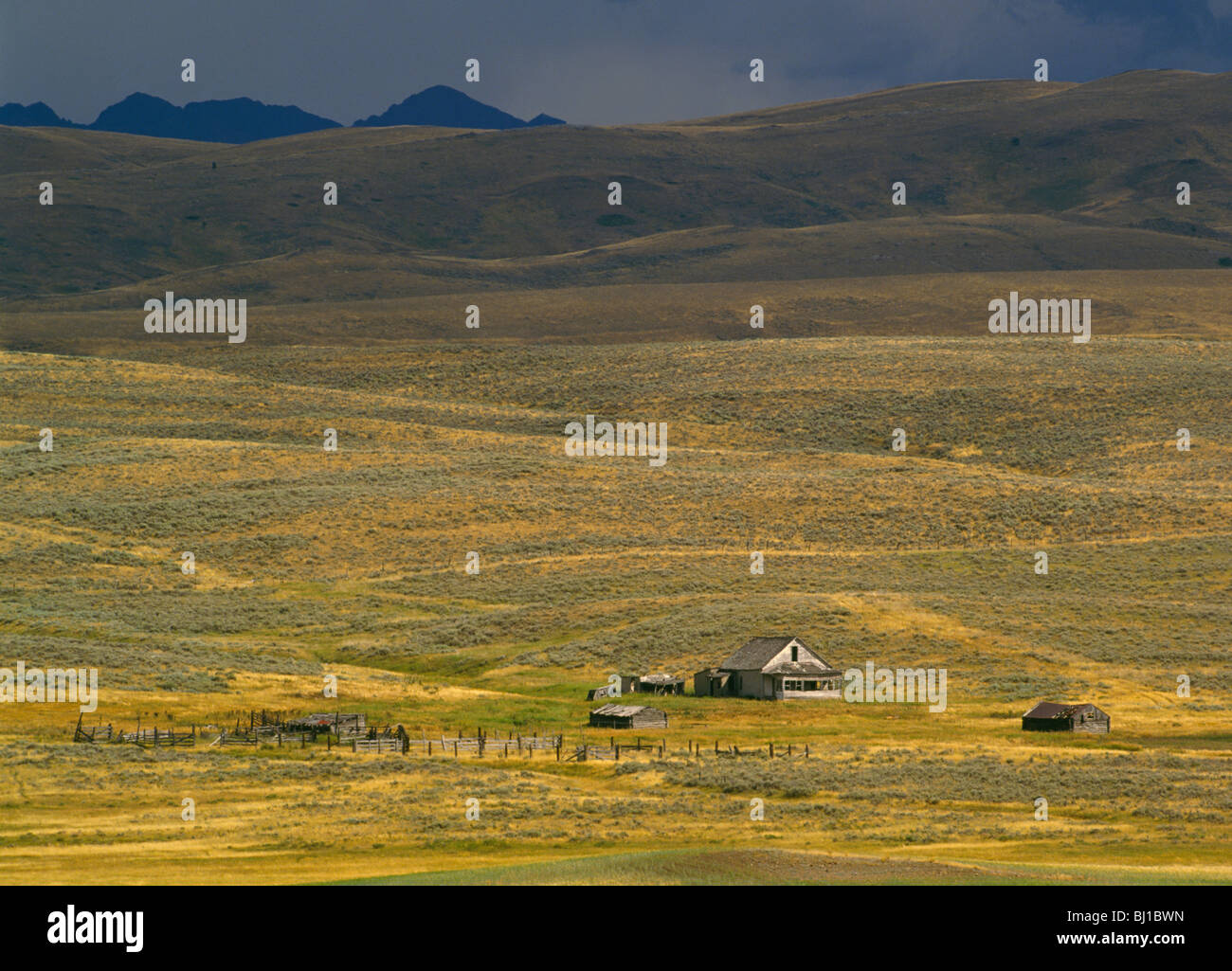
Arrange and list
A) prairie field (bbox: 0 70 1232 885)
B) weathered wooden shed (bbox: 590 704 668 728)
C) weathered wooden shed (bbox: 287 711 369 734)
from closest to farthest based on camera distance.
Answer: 1. prairie field (bbox: 0 70 1232 885)
2. weathered wooden shed (bbox: 287 711 369 734)
3. weathered wooden shed (bbox: 590 704 668 728)

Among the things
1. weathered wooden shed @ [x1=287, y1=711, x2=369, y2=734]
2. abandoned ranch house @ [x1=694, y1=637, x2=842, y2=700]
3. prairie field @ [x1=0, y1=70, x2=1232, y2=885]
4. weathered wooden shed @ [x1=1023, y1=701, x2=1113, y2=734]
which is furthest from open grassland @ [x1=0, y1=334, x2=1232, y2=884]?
weathered wooden shed @ [x1=287, y1=711, x2=369, y2=734]

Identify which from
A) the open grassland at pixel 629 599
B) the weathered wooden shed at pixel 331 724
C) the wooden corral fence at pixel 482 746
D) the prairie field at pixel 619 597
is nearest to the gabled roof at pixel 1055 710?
the prairie field at pixel 619 597

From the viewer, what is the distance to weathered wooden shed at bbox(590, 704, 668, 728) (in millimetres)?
45156

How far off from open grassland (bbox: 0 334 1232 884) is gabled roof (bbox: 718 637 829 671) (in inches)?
72.4

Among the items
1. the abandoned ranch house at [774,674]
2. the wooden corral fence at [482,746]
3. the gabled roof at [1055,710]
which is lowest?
the wooden corral fence at [482,746]

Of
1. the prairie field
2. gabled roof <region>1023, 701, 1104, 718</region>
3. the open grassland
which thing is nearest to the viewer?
the open grassland

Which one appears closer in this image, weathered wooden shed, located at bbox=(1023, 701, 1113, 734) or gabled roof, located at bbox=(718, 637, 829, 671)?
weathered wooden shed, located at bbox=(1023, 701, 1113, 734)

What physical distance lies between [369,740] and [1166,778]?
18.7 m

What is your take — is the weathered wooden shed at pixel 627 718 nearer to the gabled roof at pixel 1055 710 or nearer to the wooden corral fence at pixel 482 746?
the wooden corral fence at pixel 482 746

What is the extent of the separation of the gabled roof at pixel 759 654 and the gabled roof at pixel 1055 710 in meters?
9.77

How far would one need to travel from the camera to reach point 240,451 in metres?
92.2

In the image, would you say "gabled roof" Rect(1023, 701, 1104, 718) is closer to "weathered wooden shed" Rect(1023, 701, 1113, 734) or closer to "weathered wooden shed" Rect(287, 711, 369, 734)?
"weathered wooden shed" Rect(1023, 701, 1113, 734)

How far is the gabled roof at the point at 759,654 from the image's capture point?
5297 cm

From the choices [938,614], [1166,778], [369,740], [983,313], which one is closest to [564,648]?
[938,614]
